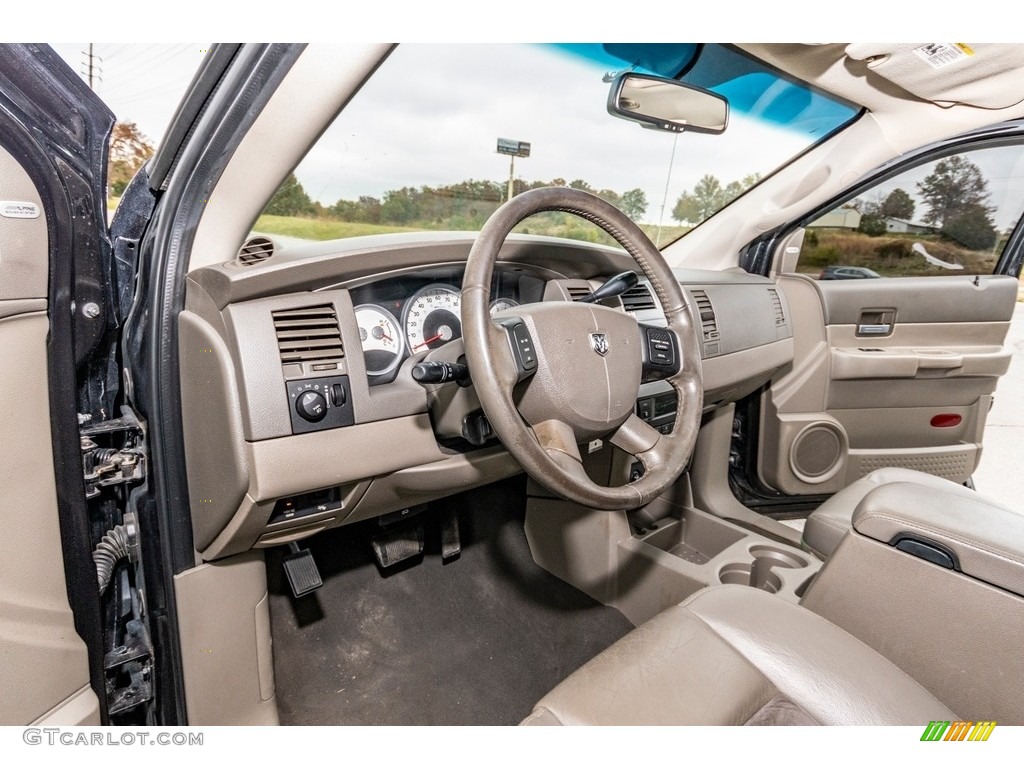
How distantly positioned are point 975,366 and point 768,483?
96cm

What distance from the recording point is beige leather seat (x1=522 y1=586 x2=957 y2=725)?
87 centimetres

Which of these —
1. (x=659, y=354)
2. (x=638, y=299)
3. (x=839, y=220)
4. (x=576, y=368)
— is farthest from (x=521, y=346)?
(x=839, y=220)

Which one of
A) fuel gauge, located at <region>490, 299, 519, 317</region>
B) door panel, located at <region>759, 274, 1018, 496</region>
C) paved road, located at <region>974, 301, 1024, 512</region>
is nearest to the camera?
fuel gauge, located at <region>490, 299, 519, 317</region>

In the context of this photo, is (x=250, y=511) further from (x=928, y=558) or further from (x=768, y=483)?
(x=768, y=483)

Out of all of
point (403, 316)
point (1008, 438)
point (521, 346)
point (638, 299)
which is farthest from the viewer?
point (1008, 438)

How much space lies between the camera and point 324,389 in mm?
1158

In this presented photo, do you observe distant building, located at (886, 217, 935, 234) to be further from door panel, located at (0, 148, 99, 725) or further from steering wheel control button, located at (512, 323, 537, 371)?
door panel, located at (0, 148, 99, 725)

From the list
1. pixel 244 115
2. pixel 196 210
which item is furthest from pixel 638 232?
pixel 196 210

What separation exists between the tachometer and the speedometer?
37 millimetres

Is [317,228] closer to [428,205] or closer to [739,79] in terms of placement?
[428,205]
